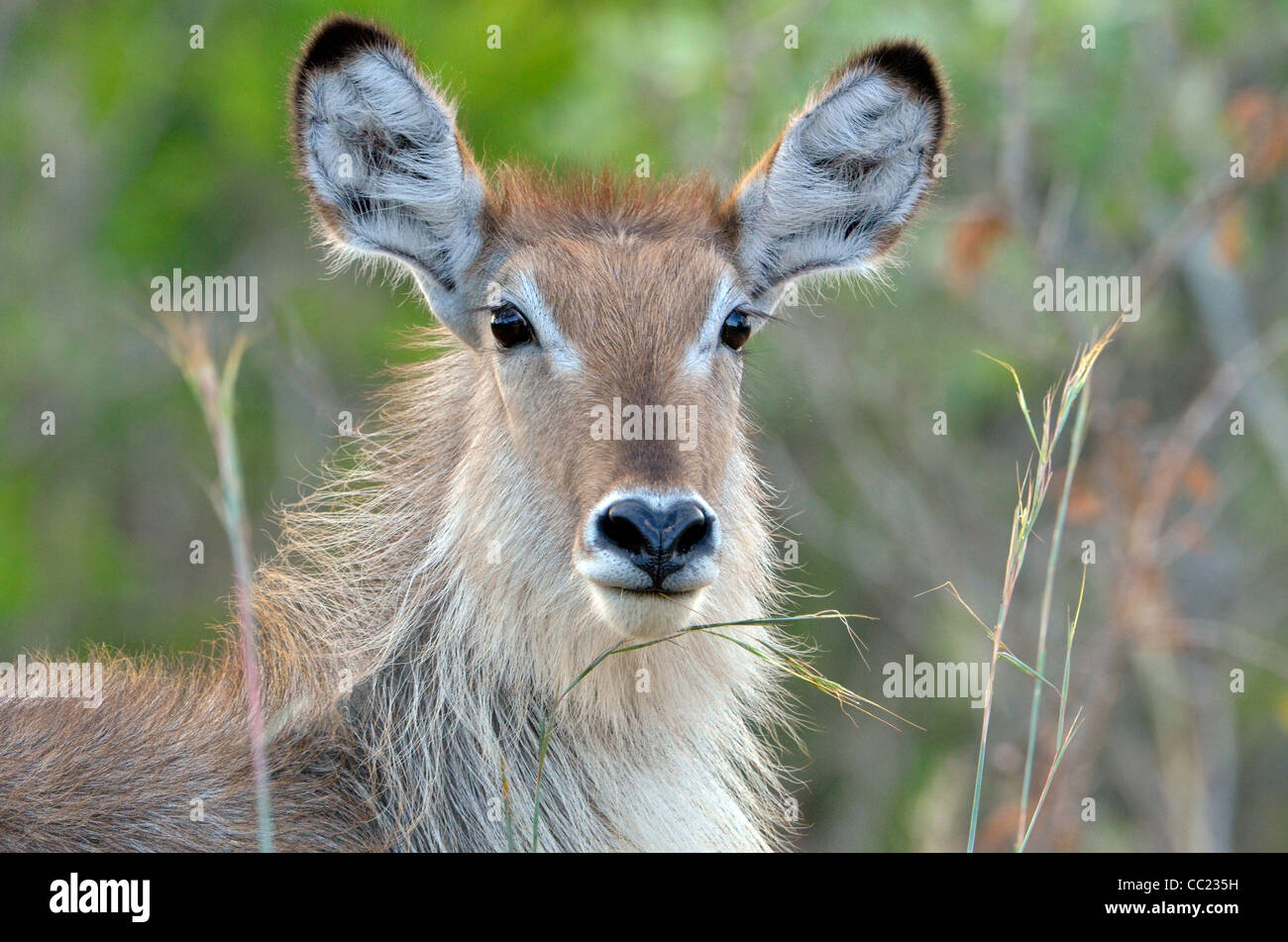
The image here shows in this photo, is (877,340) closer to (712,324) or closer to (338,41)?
(712,324)

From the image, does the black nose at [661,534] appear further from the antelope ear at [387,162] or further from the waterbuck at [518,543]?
the antelope ear at [387,162]

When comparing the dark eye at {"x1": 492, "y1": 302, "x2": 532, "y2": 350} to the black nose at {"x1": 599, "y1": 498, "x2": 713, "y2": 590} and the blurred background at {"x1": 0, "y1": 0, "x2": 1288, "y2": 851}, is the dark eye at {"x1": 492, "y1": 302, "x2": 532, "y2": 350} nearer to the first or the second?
the black nose at {"x1": 599, "y1": 498, "x2": 713, "y2": 590}

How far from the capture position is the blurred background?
13.6 m

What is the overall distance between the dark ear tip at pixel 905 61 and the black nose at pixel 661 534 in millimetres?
2997

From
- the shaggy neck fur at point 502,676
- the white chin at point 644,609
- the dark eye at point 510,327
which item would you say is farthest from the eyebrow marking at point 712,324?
the white chin at point 644,609

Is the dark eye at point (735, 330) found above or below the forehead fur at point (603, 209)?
below

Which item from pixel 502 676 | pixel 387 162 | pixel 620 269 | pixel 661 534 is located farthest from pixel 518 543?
pixel 387 162

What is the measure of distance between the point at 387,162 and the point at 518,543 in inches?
85.3

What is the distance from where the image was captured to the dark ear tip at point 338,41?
718cm

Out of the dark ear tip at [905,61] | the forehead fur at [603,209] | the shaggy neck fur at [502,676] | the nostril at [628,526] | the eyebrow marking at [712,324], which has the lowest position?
the shaggy neck fur at [502,676]

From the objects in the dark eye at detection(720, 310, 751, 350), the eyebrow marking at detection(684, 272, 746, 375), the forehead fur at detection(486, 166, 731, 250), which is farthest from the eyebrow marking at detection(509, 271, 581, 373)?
the dark eye at detection(720, 310, 751, 350)

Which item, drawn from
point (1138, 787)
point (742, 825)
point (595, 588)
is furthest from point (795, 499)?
point (595, 588)

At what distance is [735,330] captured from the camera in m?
7.58
